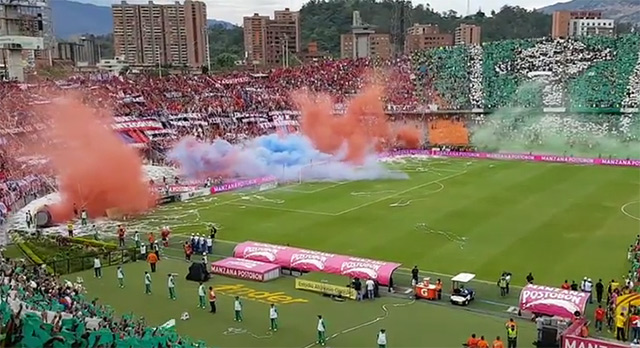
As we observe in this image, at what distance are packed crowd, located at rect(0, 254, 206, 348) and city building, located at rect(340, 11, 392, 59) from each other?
107854 mm

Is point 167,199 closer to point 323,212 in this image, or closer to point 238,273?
point 323,212

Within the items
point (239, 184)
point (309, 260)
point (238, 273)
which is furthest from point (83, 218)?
point (309, 260)

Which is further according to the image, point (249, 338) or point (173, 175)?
point (173, 175)

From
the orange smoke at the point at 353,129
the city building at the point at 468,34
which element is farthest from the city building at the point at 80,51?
the city building at the point at 468,34

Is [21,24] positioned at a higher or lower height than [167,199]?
higher

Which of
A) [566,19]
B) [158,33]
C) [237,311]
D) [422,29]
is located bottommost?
[237,311]

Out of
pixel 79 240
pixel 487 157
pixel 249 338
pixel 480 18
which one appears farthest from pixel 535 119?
pixel 480 18

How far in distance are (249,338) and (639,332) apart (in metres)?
10.6

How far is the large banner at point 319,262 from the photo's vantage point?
24.5 metres

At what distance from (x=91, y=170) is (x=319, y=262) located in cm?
1696

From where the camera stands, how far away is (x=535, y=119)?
74.2 meters

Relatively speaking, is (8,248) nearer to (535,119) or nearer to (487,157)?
(487,157)

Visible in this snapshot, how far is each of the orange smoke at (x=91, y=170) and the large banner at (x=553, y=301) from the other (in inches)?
907

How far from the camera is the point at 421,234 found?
32.8 metres
